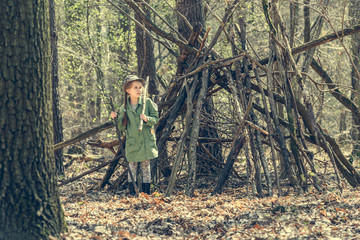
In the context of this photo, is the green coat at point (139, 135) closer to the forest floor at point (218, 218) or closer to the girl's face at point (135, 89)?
the girl's face at point (135, 89)

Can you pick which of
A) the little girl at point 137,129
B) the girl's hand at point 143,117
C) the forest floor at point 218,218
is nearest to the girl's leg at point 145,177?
the little girl at point 137,129

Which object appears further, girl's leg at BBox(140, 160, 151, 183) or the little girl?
girl's leg at BBox(140, 160, 151, 183)

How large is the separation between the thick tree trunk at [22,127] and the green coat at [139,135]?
8.36 feet

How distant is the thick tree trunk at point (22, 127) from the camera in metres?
3.23

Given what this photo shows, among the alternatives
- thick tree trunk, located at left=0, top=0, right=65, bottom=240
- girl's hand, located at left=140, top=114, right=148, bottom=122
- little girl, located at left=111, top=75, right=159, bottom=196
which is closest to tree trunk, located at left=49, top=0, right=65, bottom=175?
little girl, located at left=111, top=75, right=159, bottom=196

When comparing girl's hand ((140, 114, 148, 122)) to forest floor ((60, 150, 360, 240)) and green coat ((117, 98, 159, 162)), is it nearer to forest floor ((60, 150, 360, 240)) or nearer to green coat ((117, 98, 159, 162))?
green coat ((117, 98, 159, 162))

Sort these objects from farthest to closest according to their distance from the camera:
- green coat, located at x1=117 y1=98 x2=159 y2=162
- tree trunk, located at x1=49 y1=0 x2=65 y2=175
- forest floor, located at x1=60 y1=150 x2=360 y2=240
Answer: tree trunk, located at x1=49 y1=0 x2=65 y2=175
green coat, located at x1=117 y1=98 x2=159 y2=162
forest floor, located at x1=60 y1=150 x2=360 y2=240

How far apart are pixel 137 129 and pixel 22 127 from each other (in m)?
2.70

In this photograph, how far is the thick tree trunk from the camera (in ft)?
10.6

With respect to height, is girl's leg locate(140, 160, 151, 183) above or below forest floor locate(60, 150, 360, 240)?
above

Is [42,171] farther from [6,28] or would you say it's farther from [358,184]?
[358,184]

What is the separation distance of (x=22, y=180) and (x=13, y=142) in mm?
294

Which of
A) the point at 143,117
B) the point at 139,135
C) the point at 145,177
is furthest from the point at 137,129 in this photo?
the point at 145,177

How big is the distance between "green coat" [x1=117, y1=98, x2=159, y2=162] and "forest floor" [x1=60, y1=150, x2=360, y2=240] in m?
0.58
